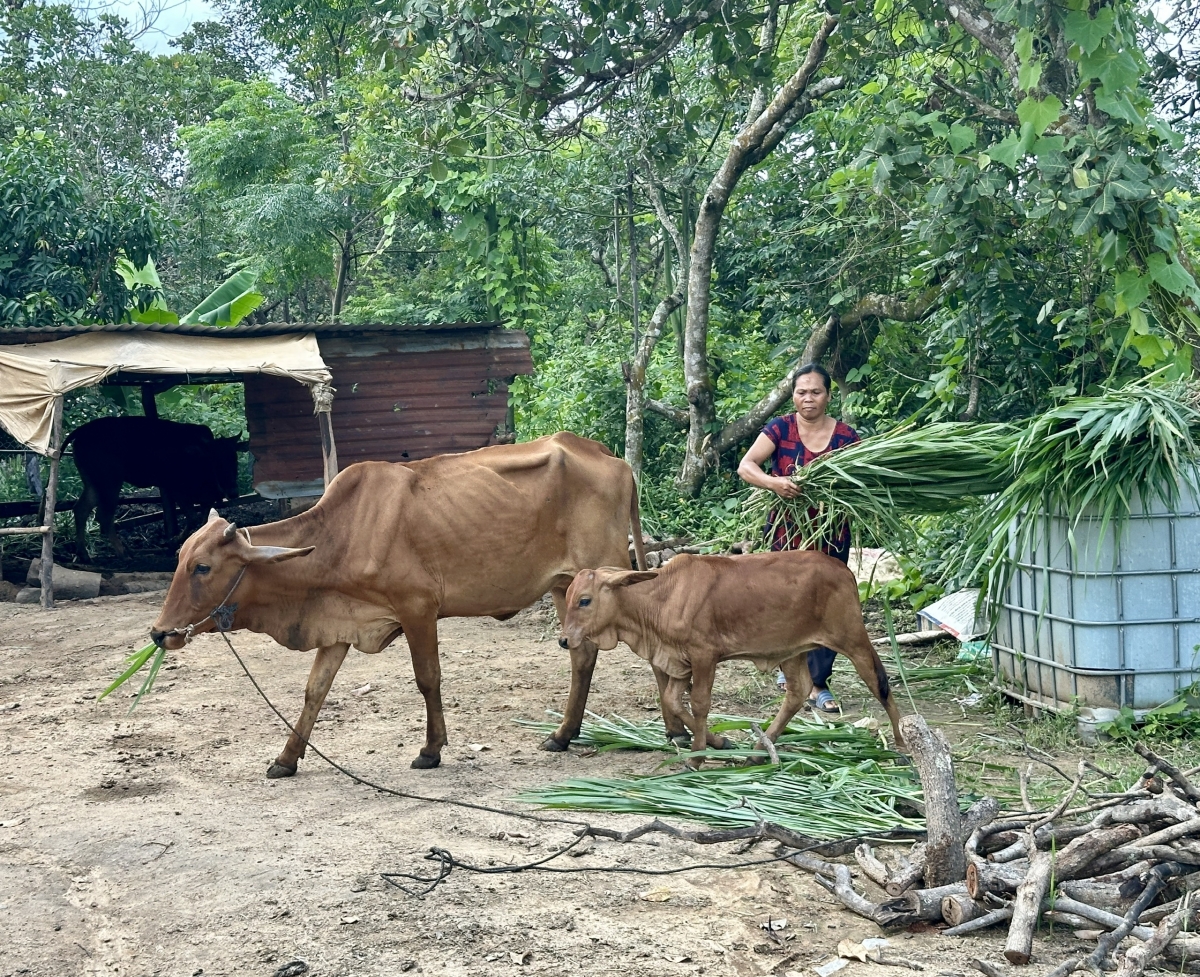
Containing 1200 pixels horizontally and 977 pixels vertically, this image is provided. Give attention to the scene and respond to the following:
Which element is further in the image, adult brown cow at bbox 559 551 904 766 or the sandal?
the sandal

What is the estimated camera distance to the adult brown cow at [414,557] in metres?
5.94

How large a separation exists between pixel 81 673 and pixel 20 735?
1.75 metres

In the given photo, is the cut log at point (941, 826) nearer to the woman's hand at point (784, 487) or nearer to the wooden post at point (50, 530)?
the woman's hand at point (784, 487)

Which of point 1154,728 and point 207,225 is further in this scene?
point 207,225

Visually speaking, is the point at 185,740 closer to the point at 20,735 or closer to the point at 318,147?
the point at 20,735

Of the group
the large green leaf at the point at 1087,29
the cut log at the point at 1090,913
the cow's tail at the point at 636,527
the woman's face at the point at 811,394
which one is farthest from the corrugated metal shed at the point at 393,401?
the cut log at the point at 1090,913

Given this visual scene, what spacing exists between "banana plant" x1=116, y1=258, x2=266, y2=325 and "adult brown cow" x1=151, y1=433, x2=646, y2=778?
9895 mm

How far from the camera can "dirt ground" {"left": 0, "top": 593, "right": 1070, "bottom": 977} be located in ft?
12.2

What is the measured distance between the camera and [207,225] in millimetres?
21031

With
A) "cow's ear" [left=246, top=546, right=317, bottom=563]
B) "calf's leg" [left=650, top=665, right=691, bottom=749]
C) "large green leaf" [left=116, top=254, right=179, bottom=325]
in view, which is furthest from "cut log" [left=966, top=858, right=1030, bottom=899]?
"large green leaf" [left=116, top=254, right=179, bottom=325]

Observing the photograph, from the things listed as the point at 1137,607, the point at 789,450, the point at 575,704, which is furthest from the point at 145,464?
the point at 1137,607

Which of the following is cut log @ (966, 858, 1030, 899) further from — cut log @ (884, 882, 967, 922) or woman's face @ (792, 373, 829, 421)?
woman's face @ (792, 373, 829, 421)

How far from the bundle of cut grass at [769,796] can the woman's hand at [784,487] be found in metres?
1.58

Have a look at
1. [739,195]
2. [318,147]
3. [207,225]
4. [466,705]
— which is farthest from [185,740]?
[207,225]
